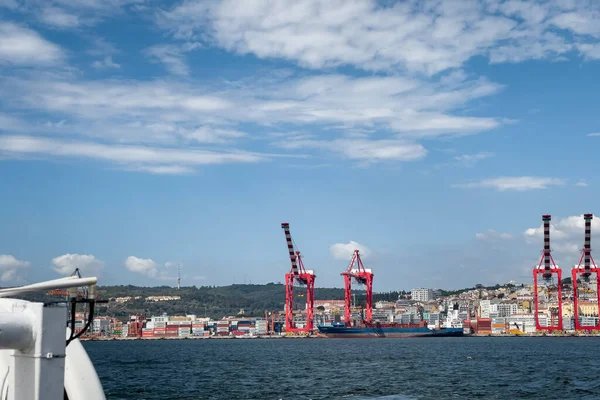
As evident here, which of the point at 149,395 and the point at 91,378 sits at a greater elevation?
the point at 91,378

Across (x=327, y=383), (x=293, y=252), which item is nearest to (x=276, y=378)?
(x=327, y=383)

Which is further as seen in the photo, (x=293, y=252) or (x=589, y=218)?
(x=293, y=252)

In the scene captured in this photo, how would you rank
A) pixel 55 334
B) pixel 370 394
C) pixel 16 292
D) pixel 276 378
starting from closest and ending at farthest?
pixel 55 334, pixel 16 292, pixel 370 394, pixel 276 378

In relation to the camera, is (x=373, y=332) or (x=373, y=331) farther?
(x=373, y=332)

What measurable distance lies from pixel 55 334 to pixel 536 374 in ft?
164

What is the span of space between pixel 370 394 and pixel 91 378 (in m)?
30.4

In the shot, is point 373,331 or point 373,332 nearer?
point 373,331

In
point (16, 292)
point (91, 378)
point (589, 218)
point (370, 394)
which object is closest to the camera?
point (16, 292)

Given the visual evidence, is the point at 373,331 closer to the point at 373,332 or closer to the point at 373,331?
the point at 373,331

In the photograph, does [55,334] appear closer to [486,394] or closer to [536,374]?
[486,394]

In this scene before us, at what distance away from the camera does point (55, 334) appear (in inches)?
218

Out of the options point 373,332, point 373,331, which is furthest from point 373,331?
point 373,332

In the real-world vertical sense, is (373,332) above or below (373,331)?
below

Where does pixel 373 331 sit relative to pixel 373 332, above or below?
above
